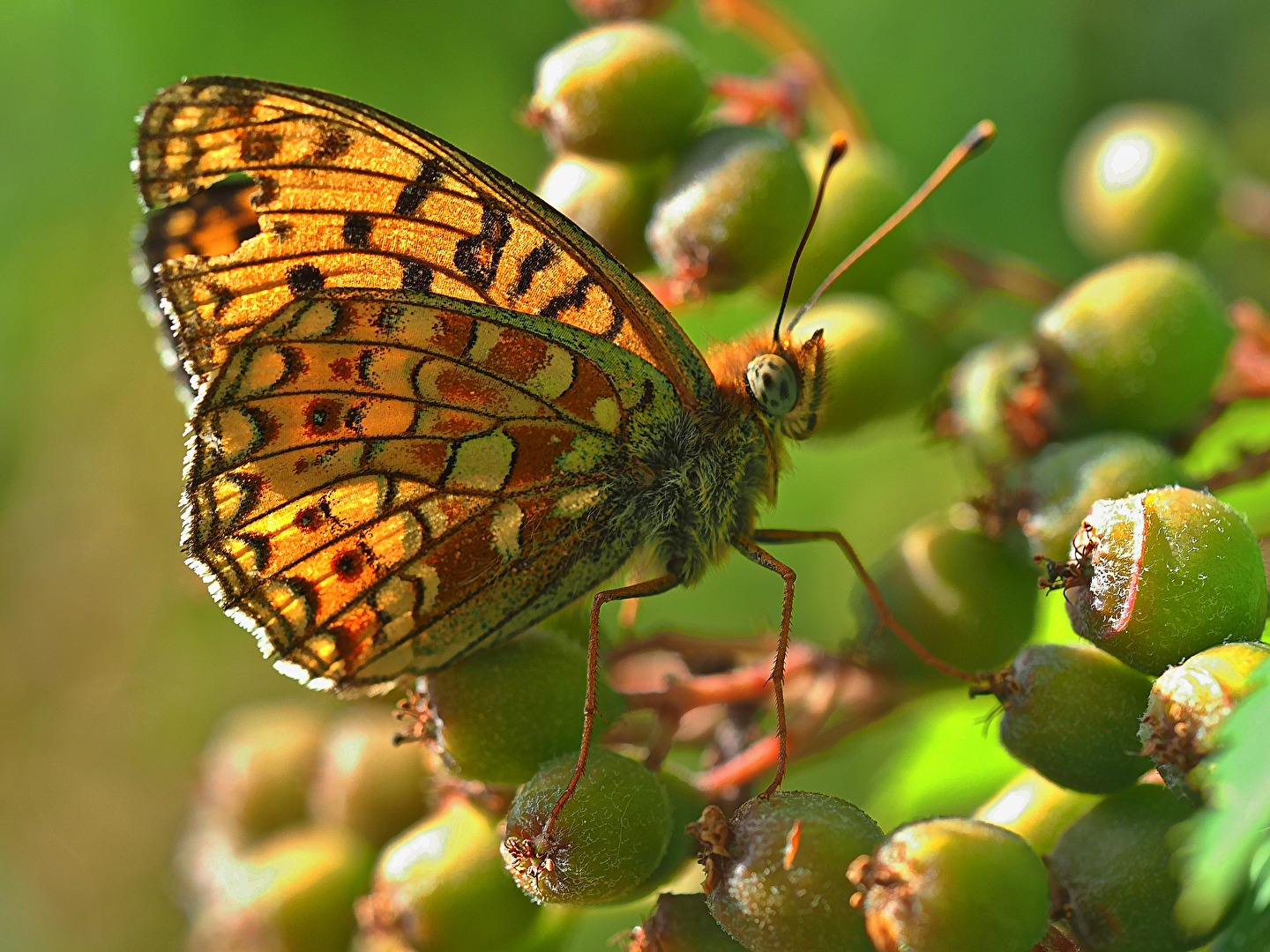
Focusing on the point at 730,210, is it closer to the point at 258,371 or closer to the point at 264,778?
the point at 258,371

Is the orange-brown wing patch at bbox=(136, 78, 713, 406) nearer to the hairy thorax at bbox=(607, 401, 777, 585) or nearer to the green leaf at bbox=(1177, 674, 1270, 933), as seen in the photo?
the hairy thorax at bbox=(607, 401, 777, 585)

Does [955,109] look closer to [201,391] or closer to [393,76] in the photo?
[393,76]

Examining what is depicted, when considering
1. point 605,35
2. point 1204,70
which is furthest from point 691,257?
point 1204,70


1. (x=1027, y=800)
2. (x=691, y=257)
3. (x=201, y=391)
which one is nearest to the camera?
(x=1027, y=800)

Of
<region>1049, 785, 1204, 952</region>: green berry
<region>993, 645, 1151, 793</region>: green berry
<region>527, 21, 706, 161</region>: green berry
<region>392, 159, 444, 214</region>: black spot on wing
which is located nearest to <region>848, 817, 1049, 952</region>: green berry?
<region>1049, 785, 1204, 952</region>: green berry

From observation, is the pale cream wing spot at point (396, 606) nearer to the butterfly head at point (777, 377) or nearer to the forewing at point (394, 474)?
the forewing at point (394, 474)

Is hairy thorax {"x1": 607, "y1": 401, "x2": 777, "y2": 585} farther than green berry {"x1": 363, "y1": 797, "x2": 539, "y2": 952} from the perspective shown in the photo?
Yes
